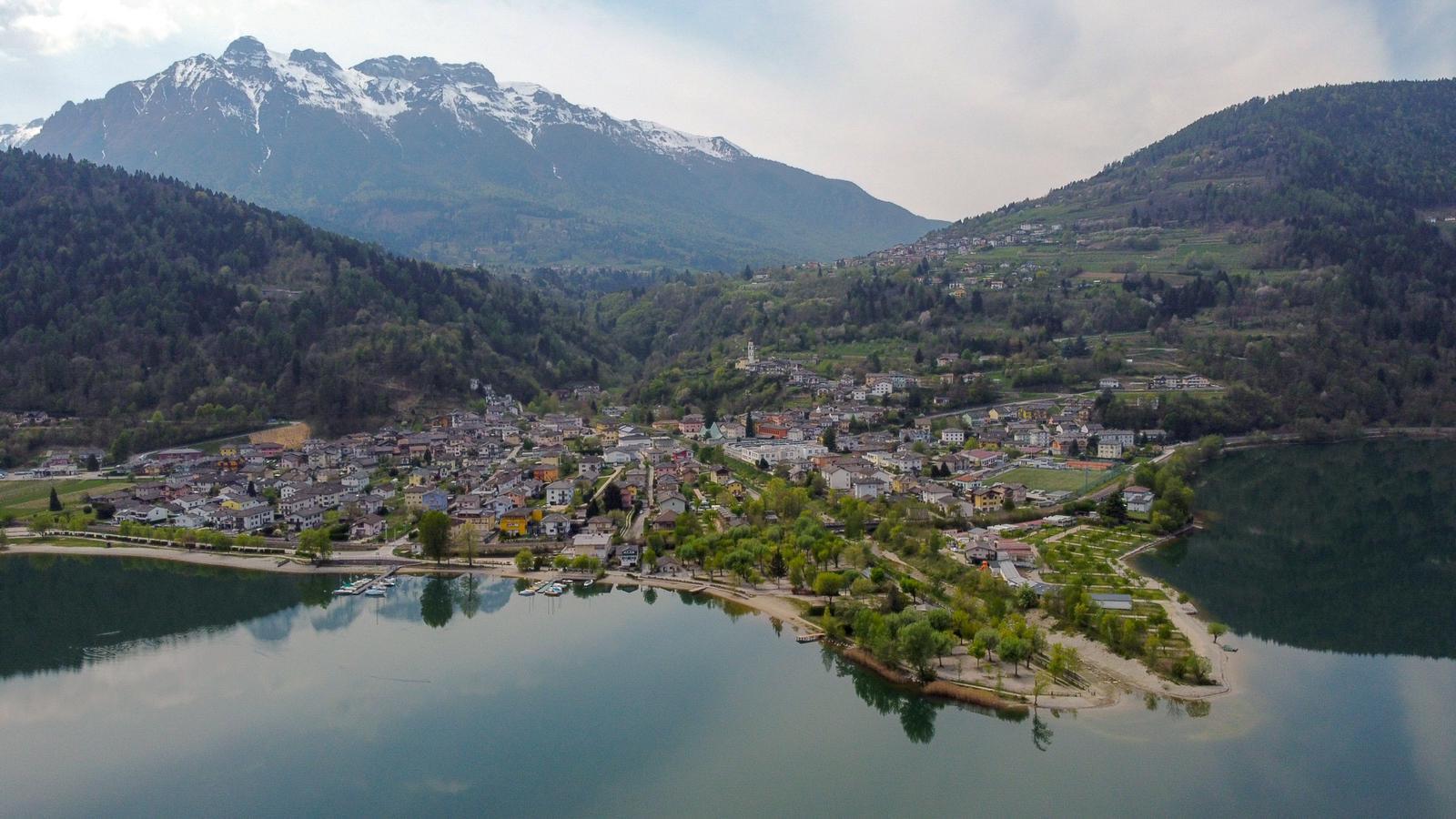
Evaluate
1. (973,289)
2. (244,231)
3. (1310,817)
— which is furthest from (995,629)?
(244,231)

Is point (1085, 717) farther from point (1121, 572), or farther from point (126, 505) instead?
point (126, 505)

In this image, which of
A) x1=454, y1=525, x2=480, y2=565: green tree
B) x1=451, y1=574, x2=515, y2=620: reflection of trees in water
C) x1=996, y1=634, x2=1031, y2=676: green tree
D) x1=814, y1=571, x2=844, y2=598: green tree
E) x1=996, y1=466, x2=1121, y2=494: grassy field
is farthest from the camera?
x1=996, y1=466, x2=1121, y2=494: grassy field

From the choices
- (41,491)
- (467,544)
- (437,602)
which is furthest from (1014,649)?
(41,491)

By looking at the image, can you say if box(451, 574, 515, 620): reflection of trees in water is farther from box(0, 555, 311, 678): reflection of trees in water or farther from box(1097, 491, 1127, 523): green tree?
box(1097, 491, 1127, 523): green tree

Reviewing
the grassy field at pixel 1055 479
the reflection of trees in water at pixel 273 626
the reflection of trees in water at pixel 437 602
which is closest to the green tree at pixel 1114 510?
the grassy field at pixel 1055 479

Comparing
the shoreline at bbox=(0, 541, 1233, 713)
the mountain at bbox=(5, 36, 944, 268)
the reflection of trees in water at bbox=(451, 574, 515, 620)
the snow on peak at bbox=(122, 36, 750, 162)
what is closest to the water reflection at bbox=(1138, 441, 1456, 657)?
the shoreline at bbox=(0, 541, 1233, 713)

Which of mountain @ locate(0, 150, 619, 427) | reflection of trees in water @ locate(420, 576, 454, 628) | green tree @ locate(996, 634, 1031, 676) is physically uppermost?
mountain @ locate(0, 150, 619, 427)

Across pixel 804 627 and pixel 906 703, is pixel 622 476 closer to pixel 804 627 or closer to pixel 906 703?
pixel 804 627
